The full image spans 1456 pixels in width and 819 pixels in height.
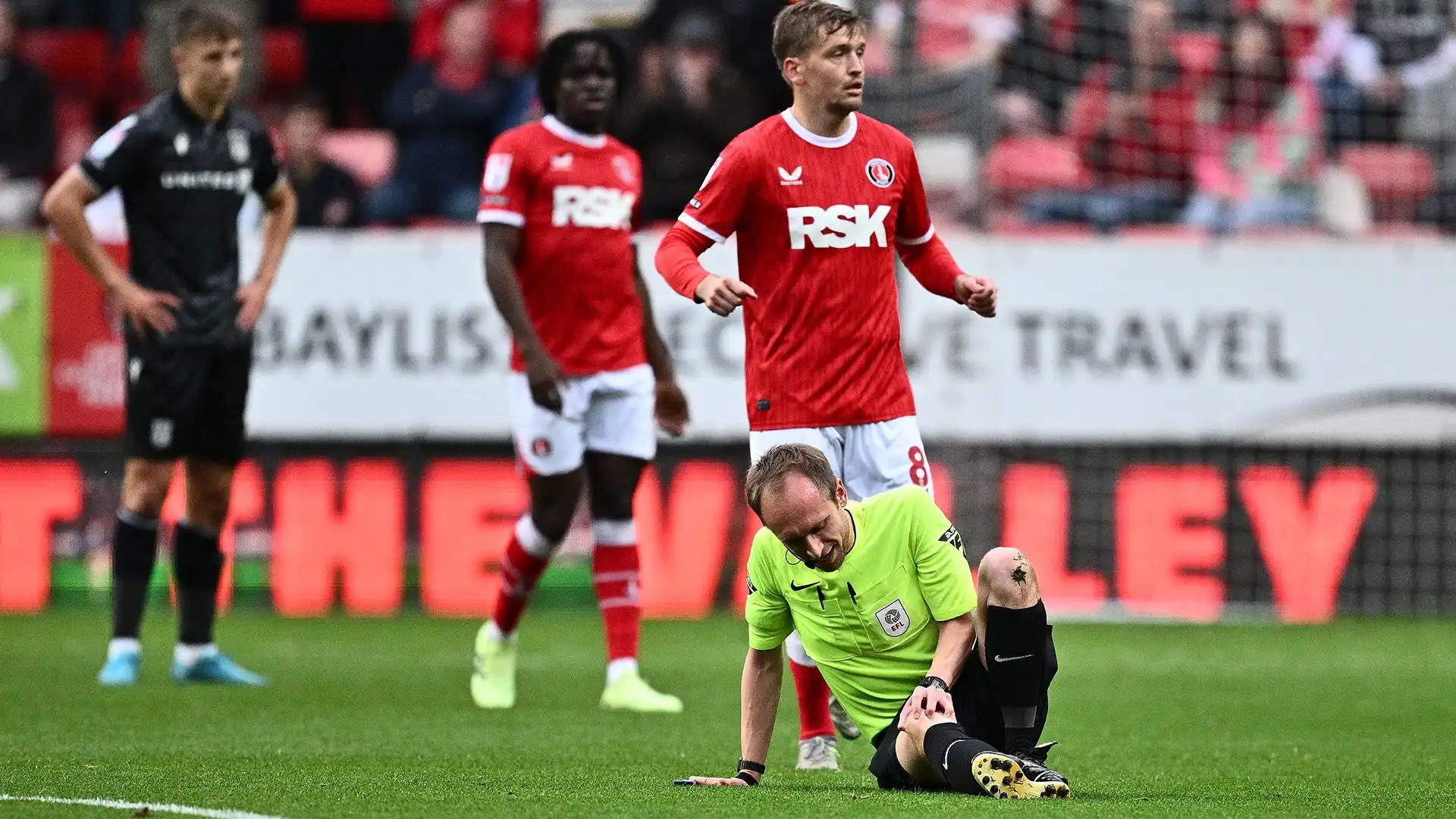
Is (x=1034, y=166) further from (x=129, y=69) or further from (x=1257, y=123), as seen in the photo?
(x=129, y=69)

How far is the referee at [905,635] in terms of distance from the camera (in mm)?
A: 4809

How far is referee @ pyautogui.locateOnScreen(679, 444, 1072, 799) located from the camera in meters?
4.81

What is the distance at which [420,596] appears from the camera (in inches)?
482

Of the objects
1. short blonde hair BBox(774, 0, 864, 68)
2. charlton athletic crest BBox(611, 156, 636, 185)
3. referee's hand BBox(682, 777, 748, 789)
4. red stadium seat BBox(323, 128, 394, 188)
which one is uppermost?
red stadium seat BBox(323, 128, 394, 188)

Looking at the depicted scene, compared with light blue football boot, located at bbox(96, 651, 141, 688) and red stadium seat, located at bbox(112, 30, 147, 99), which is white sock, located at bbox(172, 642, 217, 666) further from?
red stadium seat, located at bbox(112, 30, 147, 99)

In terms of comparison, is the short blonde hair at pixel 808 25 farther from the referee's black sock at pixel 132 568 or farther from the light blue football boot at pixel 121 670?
the light blue football boot at pixel 121 670

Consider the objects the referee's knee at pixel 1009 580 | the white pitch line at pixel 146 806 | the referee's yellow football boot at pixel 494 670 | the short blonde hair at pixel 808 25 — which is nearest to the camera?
the white pitch line at pixel 146 806

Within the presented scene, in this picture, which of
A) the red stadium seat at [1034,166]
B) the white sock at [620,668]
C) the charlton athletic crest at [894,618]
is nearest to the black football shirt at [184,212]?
the white sock at [620,668]

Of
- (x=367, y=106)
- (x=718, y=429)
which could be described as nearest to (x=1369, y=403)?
(x=718, y=429)

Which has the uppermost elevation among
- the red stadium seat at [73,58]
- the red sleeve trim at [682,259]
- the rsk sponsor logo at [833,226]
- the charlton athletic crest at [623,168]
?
the red stadium seat at [73,58]

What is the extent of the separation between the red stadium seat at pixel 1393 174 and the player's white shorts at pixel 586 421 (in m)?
6.58

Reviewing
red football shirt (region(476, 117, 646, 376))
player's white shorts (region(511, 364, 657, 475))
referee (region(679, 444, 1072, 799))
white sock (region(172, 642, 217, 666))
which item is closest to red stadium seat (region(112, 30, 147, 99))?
white sock (region(172, 642, 217, 666))

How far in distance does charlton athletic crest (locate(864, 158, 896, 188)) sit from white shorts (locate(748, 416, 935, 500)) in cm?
65

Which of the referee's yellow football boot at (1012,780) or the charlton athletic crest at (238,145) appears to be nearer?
the referee's yellow football boot at (1012,780)
